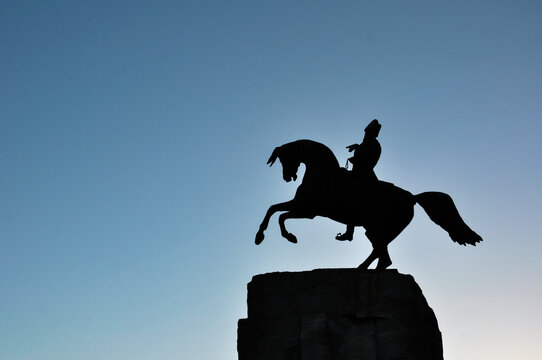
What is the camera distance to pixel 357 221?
1228 centimetres

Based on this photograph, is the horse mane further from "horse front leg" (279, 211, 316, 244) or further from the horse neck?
"horse front leg" (279, 211, 316, 244)

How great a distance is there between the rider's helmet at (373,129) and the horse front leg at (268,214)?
169 centimetres

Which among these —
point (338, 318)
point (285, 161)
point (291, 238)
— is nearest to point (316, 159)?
point (285, 161)

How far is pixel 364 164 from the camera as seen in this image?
40.6 ft

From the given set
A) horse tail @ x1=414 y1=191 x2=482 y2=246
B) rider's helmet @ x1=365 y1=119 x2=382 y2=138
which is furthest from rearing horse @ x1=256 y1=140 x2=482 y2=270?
rider's helmet @ x1=365 y1=119 x2=382 y2=138

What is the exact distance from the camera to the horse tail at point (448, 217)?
1240 centimetres

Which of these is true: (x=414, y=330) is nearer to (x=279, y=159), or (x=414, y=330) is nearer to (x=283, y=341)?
(x=283, y=341)

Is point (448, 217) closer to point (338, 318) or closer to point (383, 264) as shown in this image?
point (383, 264)

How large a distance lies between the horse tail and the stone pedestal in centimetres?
126

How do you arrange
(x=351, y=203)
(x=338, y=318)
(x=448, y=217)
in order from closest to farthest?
(x=338, y=318)
(x=351, y=203)
(x=448, y=217)

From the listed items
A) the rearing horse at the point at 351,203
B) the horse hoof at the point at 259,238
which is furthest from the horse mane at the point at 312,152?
the horse hoof at the point at 259,238

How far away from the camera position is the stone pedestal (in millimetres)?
11008

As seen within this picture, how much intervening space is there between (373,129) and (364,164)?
2.06ft

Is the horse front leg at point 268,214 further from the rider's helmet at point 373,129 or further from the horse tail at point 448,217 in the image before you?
the horse tail at point 448,217
